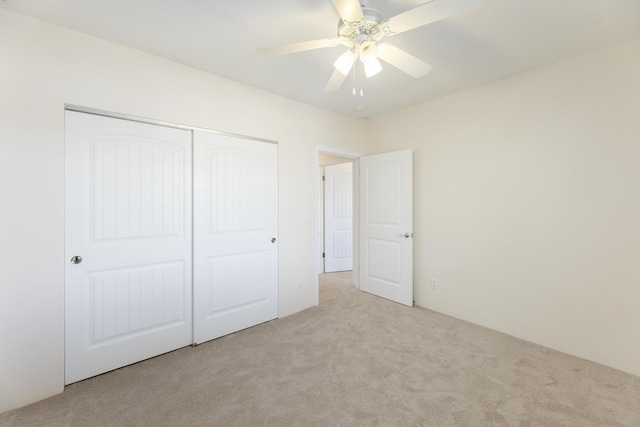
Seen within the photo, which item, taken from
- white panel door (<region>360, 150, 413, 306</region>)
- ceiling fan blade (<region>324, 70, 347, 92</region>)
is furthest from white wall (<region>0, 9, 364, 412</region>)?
white panel door (<region>360, 150, 413, 306</region>)

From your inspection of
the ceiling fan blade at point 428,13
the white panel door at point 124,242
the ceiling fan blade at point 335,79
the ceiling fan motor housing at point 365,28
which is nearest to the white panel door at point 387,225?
the ceiling fan blade at point 335,79

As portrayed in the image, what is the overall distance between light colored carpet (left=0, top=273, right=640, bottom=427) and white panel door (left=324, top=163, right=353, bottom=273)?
2.54 meters

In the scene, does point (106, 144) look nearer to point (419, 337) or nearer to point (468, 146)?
point (419, 337)

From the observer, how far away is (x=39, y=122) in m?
1.81

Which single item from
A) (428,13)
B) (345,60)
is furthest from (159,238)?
(428,13)

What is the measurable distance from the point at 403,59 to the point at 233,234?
6.78 ft

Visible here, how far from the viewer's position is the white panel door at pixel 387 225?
3.44m

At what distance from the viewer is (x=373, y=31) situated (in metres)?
1.57

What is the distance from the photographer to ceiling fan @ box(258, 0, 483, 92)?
127 cm

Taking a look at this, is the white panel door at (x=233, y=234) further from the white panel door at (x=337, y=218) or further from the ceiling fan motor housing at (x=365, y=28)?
the white panel door at (x=337, y=218)

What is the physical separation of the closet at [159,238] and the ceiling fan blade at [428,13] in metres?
1.82

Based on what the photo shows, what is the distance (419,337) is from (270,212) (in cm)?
192

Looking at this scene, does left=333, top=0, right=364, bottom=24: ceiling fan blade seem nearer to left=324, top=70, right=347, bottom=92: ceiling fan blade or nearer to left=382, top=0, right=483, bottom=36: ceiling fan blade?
left=382, top=0, right=483, bottom=36: ceiling fan blade

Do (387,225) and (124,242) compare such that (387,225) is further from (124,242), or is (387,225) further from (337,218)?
(124,242)
